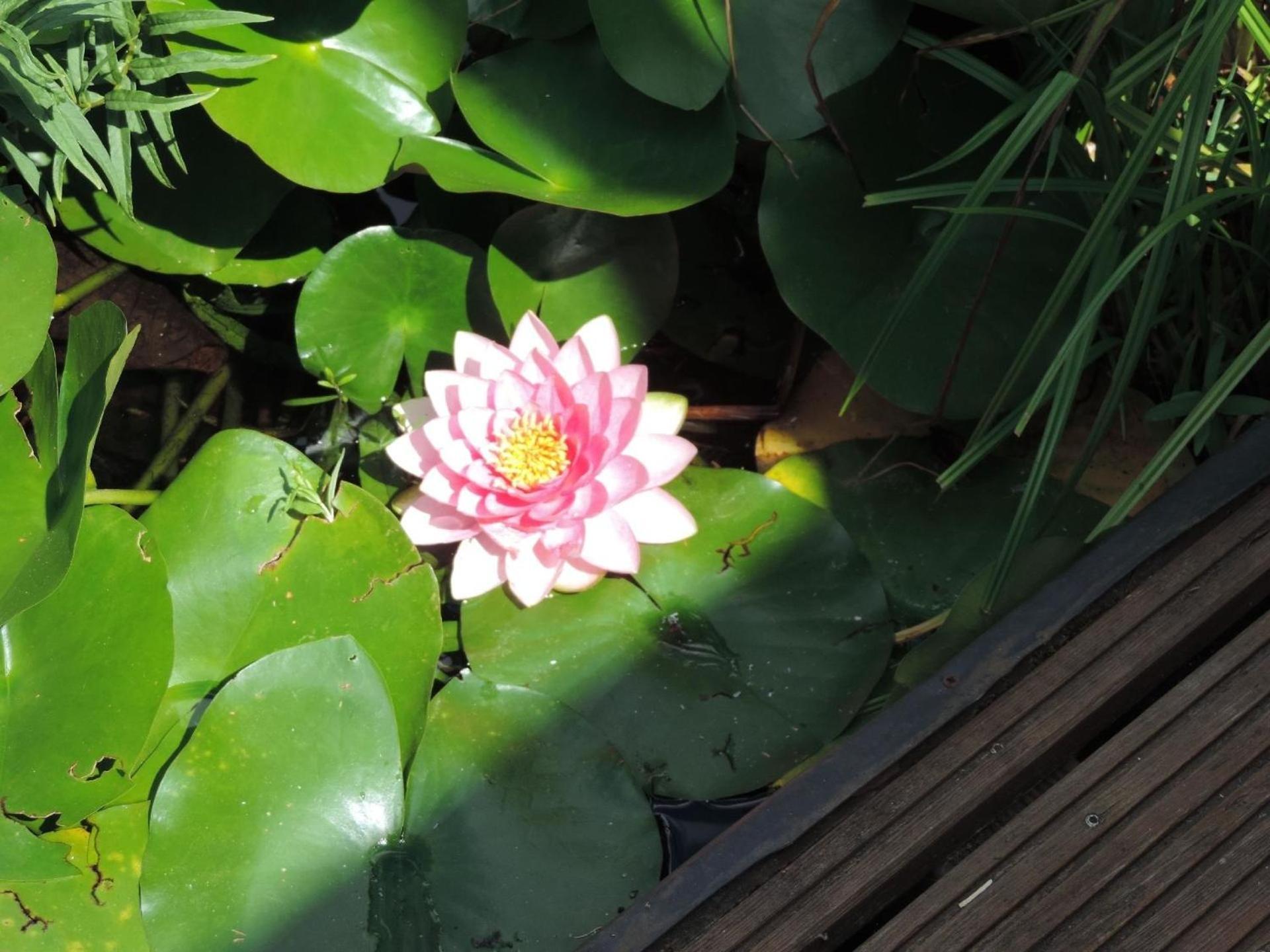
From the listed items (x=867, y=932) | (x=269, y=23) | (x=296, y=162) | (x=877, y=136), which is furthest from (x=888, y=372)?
(x=269, y=23)

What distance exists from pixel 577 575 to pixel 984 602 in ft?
1.58

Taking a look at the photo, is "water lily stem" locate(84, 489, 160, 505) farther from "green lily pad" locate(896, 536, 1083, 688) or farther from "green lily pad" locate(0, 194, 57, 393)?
"green lily pad" locate(896, 536, 1083, 688)

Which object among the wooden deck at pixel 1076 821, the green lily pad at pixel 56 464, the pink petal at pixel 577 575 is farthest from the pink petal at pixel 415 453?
the wooden deck at pixel 1076 821

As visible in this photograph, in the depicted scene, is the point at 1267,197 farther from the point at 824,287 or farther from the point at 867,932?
the point at 867,932

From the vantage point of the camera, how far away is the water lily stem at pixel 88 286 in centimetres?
149

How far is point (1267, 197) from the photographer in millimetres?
1223

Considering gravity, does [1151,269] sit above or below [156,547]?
above

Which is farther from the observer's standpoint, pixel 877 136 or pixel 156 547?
pixel 877 136

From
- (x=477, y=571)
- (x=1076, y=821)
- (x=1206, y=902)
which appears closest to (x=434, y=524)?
(x=477, y=571)

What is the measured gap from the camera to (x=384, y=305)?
1319mm

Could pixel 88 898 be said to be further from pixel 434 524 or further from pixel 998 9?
pixel 998 9

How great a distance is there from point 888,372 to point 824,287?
0.45ft

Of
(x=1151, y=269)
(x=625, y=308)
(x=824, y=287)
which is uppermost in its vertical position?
(x=1151, y=269)

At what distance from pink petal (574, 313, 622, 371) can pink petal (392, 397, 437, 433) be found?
0.22 meters
